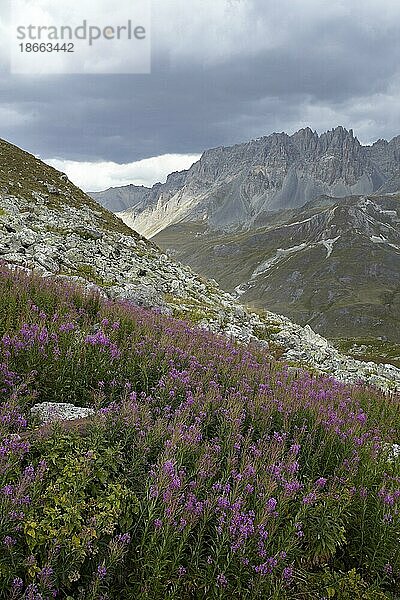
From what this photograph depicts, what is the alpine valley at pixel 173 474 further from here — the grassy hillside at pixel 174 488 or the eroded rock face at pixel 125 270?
the eroded rock face at pixel 125 270

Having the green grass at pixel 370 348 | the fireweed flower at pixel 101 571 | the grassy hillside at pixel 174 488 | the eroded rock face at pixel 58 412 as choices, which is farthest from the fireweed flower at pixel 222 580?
the green grass at pixel 370 348

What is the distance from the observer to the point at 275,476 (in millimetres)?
4344

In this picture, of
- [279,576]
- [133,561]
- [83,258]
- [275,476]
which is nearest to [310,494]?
[275,476]

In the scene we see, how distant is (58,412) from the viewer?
4965mm

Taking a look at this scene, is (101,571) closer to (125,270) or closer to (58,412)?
(58,412)

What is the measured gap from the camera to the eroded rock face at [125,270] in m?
18.2

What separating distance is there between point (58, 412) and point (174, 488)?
5.87 ft

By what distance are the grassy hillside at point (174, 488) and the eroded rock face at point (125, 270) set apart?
9.03m

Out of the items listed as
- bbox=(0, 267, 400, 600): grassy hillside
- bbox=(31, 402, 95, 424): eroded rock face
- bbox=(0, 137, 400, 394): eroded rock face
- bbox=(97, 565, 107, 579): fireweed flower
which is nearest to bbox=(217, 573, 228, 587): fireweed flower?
bbox=(0, 267, 400, 600): grassy hillside

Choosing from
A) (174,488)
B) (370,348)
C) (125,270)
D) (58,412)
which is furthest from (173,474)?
(370,348)

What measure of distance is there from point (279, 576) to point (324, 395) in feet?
12.8

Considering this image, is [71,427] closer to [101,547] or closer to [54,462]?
[54,462]

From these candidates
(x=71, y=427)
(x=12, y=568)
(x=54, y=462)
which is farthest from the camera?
(x=71, y=427)

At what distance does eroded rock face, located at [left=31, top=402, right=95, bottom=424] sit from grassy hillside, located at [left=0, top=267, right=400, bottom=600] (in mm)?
137
